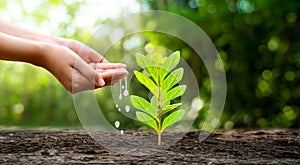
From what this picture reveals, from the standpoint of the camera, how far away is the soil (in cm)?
125

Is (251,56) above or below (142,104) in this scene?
above

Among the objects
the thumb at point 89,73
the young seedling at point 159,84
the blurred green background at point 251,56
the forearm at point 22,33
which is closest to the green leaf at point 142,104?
the young seedling at point 159,84

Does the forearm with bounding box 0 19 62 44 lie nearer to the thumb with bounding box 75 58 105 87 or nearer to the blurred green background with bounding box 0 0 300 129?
the thumb with bounding box 75 58 105 87

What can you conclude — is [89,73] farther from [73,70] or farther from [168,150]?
[168,150]

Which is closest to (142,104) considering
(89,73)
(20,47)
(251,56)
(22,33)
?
(89,73)

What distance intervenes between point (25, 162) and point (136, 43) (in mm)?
1304

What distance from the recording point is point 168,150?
1448mm

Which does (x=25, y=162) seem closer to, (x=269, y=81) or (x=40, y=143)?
(x=40, y=143)

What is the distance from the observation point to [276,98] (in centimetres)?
271

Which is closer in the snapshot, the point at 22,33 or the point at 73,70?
the point at 73,70

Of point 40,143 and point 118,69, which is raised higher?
point 118,69

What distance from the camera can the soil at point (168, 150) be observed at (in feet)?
4.11

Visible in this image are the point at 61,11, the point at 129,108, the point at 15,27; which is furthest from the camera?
the point at 61,11

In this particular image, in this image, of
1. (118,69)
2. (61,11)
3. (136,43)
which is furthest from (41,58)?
(61,11)
